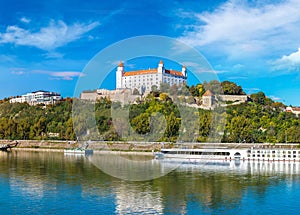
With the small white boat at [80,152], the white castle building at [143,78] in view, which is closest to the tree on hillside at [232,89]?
the white castle building at [143,78]

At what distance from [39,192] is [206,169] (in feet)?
25.5

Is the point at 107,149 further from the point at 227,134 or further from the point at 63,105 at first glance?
the point at 63,105

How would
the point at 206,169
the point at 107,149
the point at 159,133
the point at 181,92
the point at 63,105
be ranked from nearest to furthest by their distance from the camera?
the point at 206,169, the point at 107,149, the point at 159,133, the point at 181,92, the point at 63,105

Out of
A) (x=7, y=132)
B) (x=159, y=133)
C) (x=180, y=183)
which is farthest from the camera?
(x=7, y=132)

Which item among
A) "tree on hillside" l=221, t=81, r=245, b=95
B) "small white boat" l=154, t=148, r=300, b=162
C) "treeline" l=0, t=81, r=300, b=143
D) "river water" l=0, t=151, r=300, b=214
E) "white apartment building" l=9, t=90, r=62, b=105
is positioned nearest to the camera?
"river water" l=0, t=151, r=300, b=214

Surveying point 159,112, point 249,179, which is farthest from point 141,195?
point 159,112

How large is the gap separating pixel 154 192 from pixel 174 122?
601 inches

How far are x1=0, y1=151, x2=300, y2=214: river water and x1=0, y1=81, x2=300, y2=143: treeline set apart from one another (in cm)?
949

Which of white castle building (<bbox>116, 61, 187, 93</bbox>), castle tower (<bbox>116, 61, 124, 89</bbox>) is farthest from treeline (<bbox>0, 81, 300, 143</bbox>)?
castle tower (<bbox>116, 61, 124, 89</bbox>)

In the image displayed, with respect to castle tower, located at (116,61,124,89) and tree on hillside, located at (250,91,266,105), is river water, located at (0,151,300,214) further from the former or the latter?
castle tower, located at (116,61,124,89)

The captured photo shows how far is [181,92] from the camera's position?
1425 inches

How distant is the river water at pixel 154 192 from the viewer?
10109 millimetres

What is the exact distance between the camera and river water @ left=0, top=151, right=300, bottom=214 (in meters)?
10.1

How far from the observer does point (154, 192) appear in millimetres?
12000
